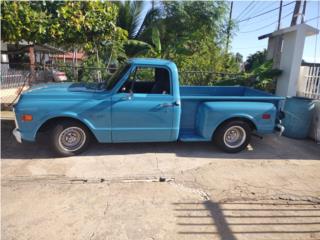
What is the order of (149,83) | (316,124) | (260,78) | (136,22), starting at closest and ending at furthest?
(149,83), (316,124), (260,78), (136,22)

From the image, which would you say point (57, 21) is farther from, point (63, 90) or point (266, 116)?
point (266, 116)

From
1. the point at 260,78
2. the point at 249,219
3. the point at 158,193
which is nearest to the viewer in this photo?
the point at 249,219

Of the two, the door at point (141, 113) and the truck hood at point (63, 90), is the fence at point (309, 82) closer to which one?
the door at point (141, 113)

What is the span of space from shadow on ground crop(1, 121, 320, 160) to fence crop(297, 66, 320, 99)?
6.12 feet

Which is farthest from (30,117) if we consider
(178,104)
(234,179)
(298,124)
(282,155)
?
(298,124)

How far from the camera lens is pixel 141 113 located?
206 inches

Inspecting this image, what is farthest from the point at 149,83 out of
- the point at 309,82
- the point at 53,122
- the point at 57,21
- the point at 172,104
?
the point at 309,82

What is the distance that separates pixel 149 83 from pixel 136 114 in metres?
1.18

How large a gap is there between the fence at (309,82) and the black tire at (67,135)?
244 inches

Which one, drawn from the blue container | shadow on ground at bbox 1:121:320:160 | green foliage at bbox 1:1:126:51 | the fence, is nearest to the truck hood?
shadow on ground at bbox 1:121:320:160

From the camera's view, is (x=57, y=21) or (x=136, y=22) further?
(x=136, y=22)

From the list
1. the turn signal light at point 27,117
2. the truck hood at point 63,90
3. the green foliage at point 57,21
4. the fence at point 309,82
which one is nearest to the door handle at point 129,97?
the truck hood at point 63,90

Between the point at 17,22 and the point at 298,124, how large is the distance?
7.28 meters

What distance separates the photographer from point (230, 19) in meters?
18.5
